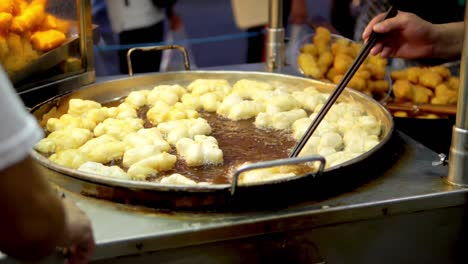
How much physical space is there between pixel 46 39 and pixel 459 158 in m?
1.56

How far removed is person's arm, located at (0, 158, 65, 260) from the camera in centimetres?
86

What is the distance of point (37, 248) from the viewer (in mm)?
946

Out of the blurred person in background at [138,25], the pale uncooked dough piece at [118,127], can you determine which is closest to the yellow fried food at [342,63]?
the pale uncooked dough piece at [118,127]

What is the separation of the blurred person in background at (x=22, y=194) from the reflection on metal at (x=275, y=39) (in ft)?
6.63

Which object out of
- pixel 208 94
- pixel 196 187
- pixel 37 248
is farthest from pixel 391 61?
Result: pixel 37 248

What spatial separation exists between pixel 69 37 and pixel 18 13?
262 millimetres

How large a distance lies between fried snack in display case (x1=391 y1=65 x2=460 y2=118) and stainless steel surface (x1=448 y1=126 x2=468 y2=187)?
87cm

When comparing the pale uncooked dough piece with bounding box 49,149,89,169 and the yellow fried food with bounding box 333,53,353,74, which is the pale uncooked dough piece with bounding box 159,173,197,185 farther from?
the yellow fried food with bounding box 333,53,353,74

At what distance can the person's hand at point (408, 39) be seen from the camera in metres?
2.21

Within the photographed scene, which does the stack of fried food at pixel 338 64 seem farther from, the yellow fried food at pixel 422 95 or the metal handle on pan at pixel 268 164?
the metal handle on pan at pixel 268 164

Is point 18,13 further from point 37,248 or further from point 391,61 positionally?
point 391,61

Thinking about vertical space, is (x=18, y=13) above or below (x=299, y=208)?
above

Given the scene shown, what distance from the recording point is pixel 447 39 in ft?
7.88

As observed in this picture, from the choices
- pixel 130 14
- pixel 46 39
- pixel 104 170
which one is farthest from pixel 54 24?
Answer: pixel 130 14
